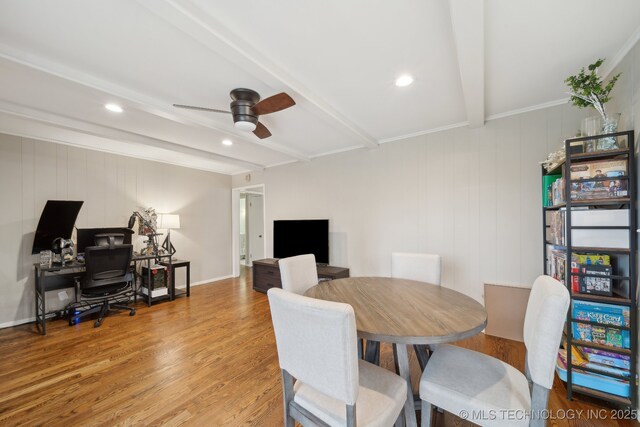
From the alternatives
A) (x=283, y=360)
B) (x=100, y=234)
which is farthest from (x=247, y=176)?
(x=283, y=360)

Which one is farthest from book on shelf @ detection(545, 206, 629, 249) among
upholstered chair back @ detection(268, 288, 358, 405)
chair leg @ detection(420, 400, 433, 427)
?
upholstered chair back @ detection(268, 288, 358, 405)

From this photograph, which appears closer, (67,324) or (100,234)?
(67,324)

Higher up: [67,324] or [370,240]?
[370,240]

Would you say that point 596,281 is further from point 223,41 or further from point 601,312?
point 223,41

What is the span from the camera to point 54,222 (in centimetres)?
330

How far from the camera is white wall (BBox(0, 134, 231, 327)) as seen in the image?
3.16 m

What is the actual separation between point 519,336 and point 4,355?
5189 millimetres

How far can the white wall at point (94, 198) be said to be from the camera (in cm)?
316

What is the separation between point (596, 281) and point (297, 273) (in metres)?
2.17

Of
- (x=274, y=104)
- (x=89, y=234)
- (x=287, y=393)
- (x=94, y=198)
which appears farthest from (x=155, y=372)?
(x=94, y=198)

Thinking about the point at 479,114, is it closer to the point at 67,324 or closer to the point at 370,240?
the point at 370,240

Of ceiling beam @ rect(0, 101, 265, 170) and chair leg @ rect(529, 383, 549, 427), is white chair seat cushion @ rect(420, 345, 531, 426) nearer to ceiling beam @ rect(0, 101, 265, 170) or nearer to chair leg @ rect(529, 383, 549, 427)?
chair leg @ rect(529, 383, 549, 427)

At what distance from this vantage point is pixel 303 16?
1419 mm

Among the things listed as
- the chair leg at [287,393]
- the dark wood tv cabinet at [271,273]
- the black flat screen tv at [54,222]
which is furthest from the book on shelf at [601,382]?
the black flat screen tv at [54,222]
